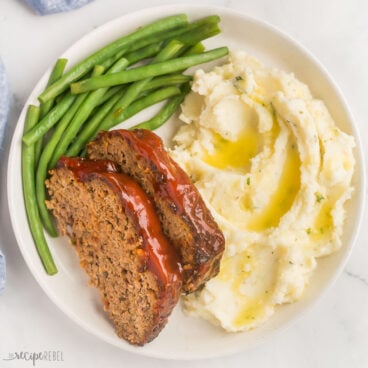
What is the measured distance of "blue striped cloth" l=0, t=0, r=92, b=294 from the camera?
5.56 m

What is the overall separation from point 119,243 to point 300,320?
1964 millimetres

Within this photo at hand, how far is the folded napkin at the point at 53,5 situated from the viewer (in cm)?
569

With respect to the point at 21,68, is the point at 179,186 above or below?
below

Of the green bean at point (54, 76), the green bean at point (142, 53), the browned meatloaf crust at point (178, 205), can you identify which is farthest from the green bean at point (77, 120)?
the browned meatloaf crust at point (178, 205)

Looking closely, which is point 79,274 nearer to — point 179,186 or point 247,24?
point 179,186

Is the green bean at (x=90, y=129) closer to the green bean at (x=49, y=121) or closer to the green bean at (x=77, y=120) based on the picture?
the green bean at (x=77, y=120)

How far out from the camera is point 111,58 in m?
5.61

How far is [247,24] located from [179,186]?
5.64 feet

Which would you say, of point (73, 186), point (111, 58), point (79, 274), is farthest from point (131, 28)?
point (79, 274)

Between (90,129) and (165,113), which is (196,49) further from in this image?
(90,129)

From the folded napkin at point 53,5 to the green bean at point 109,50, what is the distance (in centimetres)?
54

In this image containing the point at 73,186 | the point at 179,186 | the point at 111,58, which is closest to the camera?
the point at 179,186

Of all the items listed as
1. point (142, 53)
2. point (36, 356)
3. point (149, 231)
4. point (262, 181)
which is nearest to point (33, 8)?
point (142, 53)

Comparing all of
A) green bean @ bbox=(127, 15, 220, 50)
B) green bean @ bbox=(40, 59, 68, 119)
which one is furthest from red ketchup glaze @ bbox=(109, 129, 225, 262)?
green bean @ bbox=(127, 15, 220, 50)
